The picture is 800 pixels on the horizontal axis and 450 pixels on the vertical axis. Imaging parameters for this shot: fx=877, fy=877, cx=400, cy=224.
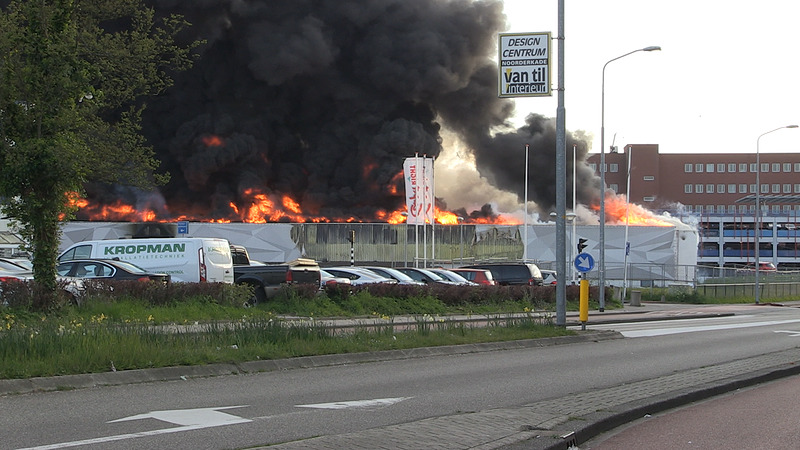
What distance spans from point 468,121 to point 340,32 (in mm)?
11259

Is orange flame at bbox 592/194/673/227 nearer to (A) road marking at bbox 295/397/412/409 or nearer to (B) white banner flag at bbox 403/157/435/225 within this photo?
(B) white banner flag at bbox 403/157/435/225

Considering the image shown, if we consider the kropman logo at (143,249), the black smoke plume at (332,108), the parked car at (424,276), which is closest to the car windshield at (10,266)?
the kropman logo at (143,249)

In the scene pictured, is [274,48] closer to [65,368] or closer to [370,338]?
[370,338]

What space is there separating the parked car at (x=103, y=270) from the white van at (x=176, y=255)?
1365mm

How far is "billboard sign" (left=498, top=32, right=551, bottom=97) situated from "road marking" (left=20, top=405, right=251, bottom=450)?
413 inches

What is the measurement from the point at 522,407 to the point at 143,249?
52.1 ft

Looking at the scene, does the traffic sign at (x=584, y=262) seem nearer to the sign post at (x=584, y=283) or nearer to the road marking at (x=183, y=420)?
the sign post at (x=584, y=283)

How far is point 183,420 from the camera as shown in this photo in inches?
292

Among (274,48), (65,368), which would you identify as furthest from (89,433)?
(274,48)

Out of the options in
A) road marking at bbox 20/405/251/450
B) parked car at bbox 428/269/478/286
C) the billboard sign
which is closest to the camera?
road marking at bbox 20/405/251/450

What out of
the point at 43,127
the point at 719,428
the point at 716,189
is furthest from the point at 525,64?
the point at 716,189

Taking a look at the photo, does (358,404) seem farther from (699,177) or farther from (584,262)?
(699,177)

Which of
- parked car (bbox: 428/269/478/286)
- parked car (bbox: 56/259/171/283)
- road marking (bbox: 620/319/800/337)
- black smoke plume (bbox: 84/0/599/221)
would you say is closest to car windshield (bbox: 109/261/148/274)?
parked car (bbox: 56/259/171/283)

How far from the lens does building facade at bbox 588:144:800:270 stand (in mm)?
92500
